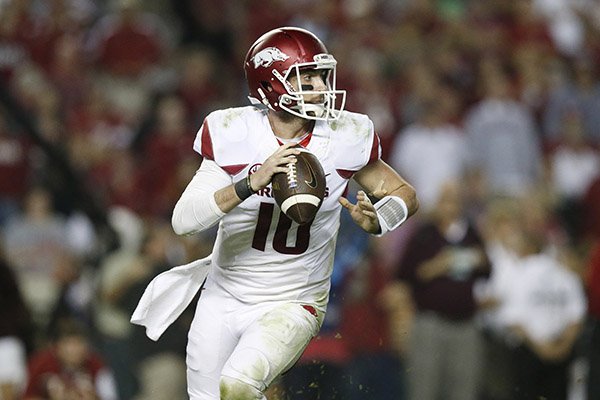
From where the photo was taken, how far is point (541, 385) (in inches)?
392

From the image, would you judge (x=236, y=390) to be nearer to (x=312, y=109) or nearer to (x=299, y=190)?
(x=299, y=190)

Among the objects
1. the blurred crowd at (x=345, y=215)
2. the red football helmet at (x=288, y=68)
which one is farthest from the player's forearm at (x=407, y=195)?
the blurred crowd at (x=345, y=215)

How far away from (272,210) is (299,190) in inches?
15.9

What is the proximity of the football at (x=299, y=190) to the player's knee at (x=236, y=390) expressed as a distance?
64 cm

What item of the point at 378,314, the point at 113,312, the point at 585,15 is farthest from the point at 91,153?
the point at 585,15

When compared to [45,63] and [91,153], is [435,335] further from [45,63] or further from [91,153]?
[45,63]

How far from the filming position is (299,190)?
17.9 ft

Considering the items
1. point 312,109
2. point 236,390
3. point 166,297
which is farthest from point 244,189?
point 166,297

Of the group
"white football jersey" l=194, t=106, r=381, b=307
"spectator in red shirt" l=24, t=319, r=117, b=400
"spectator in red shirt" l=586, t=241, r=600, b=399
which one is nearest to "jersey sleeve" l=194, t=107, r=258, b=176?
"white football jersey" l=194, t=106, r=381, b=307

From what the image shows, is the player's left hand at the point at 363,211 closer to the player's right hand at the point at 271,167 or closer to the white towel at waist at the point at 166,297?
the player's right hand at the point at 271,167

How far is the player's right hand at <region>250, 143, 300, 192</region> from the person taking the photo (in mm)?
5480

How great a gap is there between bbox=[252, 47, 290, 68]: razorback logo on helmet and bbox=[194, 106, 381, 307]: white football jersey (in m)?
0.21

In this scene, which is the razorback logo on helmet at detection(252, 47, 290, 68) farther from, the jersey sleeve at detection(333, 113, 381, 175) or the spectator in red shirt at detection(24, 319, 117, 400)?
the spectator in red shirt at detection(24, 319, 117, 400)

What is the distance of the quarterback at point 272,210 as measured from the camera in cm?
568
